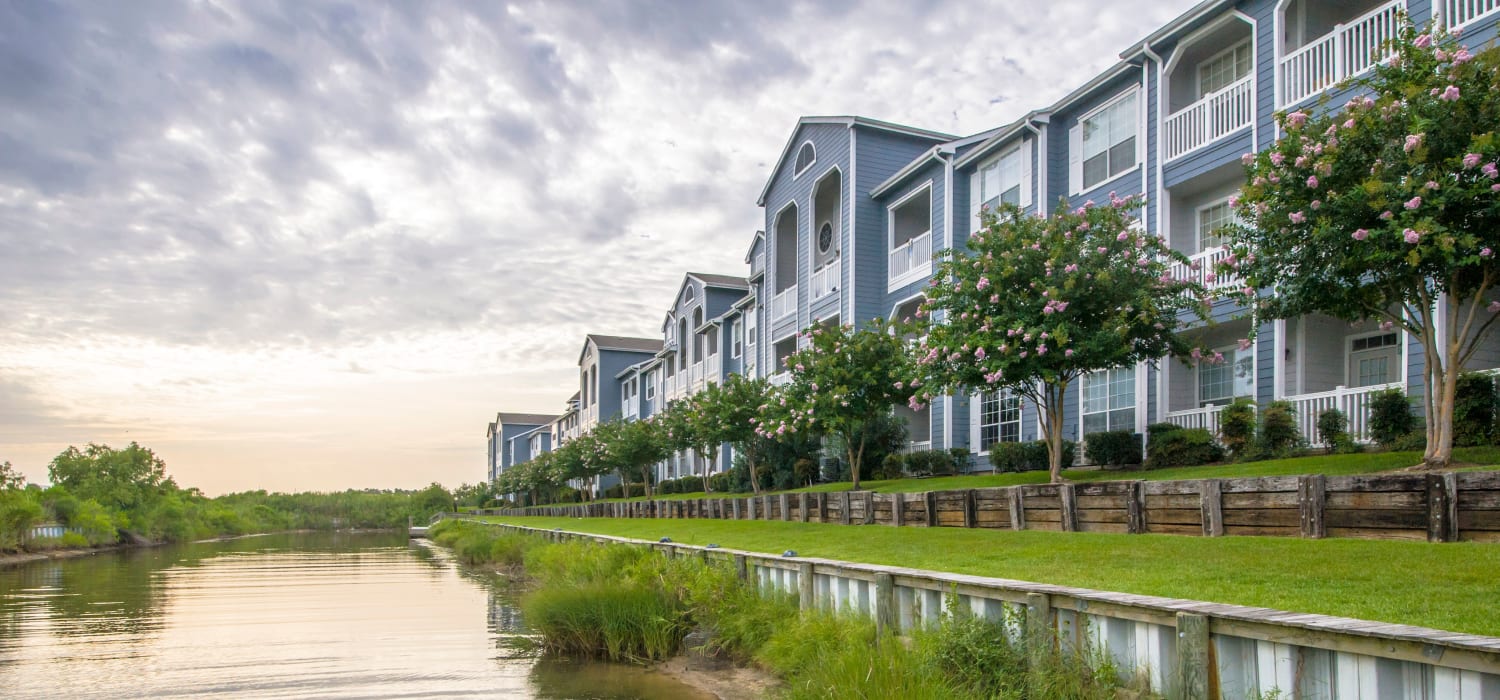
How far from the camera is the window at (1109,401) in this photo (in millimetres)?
21812

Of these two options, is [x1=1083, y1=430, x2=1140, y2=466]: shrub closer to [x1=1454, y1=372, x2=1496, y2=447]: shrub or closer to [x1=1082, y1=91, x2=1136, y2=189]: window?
[x1=1082, y1=91, x2=1136, y2=189]: window

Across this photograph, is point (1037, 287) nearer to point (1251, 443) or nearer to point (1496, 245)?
point (1251, 443)

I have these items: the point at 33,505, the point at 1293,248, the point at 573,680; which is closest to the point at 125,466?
the point at 33,505

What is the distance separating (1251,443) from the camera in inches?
703

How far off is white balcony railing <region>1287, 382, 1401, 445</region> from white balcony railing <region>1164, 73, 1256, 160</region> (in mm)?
5134

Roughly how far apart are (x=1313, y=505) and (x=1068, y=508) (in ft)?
11.8

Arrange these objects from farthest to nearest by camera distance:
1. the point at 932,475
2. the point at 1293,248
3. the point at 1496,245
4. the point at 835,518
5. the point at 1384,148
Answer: the point at 932,475 < the point at 835,518 < the point at 1293,248 < the point at 1384,148 < the point at 1496,245

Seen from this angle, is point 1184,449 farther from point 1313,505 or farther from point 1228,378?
point 1313,505

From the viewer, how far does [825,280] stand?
33.4m

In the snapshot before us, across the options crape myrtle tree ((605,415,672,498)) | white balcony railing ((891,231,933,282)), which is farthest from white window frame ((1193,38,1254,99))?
crape myrtle tree ((605,415,672,498))

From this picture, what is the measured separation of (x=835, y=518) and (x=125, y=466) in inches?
2647

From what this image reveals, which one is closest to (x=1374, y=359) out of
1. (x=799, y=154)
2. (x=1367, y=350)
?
(x=1367, y=350)

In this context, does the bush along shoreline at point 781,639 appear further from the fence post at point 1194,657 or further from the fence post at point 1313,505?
the fence post at point 1313,505

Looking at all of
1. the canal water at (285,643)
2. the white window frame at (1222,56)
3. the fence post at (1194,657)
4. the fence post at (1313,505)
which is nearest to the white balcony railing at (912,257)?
the white window frame at (1222,56)
